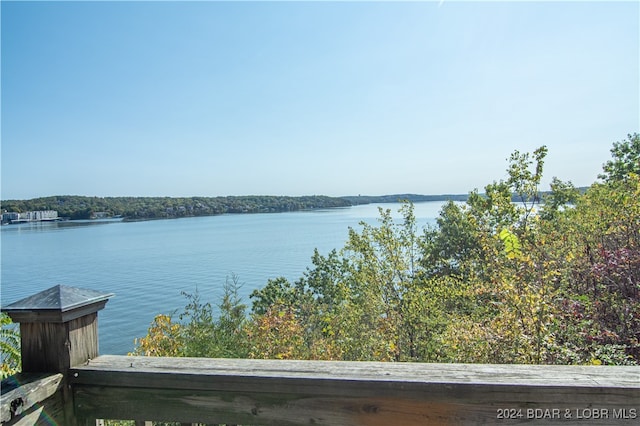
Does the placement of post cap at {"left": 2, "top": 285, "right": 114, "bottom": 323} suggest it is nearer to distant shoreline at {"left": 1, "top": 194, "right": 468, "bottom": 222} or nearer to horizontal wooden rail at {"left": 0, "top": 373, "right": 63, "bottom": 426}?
horizontal wooden rail at {"left": 0, "top": 373, "right": 63, "bottom": 426}

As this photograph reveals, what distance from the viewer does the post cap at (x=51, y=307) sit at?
3.29 feet

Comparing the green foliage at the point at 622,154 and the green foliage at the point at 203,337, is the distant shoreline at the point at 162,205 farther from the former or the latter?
the green foliage at the point at 203,337

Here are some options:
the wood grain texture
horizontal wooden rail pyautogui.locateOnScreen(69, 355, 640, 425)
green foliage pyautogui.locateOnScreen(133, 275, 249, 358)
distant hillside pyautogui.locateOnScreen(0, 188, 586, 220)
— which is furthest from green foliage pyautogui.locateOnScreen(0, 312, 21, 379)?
distant hillside pyautogui.locateOnScreen(0, 188, 586, 220)

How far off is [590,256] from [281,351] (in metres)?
3.43

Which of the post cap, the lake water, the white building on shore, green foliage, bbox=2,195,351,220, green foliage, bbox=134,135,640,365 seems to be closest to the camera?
the post cap

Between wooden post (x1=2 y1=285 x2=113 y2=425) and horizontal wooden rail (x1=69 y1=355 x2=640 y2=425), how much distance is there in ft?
0.13

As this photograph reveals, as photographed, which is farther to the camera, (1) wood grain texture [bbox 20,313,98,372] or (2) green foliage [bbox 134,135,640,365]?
(2) green foliage [bbox 134,135,640,365]

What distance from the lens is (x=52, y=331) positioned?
1.03 metres

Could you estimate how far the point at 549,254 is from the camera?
147 inches

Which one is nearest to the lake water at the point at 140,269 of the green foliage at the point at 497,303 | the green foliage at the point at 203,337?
the green foliage at the point at 497,303

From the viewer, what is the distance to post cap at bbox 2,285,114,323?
1004 mm

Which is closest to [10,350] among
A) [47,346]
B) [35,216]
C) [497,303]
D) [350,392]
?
[47,346]

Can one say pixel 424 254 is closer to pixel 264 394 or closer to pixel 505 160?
pixel 505 160

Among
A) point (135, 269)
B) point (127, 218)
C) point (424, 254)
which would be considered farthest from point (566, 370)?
point (127, 218)
